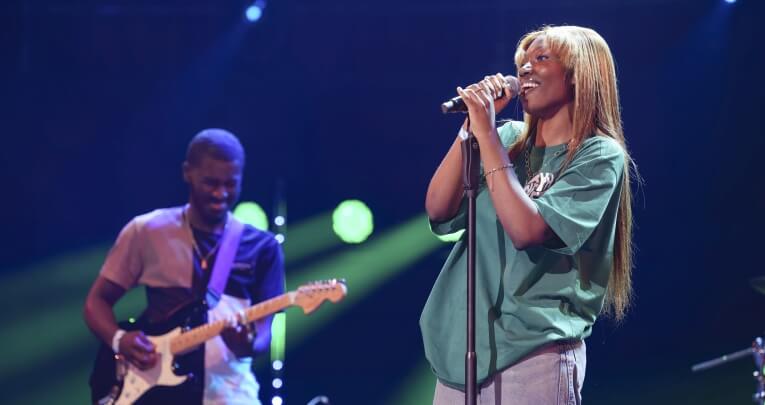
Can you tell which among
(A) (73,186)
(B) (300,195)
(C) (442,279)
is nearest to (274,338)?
(B) (300,195)

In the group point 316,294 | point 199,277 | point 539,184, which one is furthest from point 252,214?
point 539,184

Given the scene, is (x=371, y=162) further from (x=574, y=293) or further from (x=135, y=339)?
(x=574, y=293)

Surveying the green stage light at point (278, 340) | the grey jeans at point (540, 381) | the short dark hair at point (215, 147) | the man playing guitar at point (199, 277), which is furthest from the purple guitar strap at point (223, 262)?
the grey jeans at point (540, 381)

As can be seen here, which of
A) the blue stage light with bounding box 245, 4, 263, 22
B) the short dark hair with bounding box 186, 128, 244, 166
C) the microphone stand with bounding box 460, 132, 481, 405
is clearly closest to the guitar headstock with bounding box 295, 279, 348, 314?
the short dark hair with bounding box 186, 128, 244, 166

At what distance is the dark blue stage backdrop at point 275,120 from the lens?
5727 mm

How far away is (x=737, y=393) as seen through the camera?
5598 mm

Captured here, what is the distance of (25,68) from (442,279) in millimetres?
4636

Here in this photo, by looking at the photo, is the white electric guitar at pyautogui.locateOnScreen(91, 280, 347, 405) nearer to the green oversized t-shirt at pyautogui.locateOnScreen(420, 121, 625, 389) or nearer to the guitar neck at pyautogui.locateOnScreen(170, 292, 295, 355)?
the guitar neck at pyautogui.locateOnScreen(170, 292, 295, 355)

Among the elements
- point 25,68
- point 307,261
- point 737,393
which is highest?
point 25,68

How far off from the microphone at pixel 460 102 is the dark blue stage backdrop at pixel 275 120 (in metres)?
3.65

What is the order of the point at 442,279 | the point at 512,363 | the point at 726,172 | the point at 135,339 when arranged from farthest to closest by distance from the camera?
1. the point at 726,172
2. the point at 135,339
3. the point at 442,279
4. the point at 512,363

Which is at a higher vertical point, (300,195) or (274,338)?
(300,195)

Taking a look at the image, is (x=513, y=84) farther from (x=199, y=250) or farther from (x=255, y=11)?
(x=255, y=11)

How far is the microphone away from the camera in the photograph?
1.99 meters
